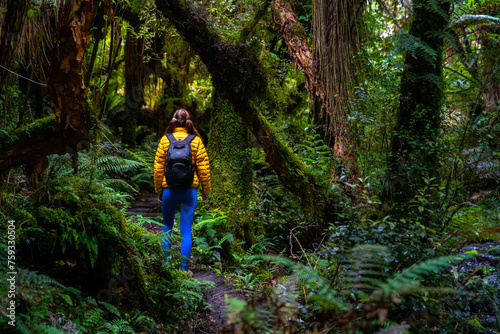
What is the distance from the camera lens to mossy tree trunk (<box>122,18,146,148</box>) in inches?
321

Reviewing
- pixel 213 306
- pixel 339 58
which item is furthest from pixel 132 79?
pixel 213 306

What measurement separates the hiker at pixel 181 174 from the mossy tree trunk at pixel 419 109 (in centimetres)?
236

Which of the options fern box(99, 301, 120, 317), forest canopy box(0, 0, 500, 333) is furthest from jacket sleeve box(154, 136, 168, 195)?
fern box(99, 301, 120, 317)

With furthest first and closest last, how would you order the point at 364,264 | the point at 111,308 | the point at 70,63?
the point at 70,63
the point at 111,308
the point at 364,264

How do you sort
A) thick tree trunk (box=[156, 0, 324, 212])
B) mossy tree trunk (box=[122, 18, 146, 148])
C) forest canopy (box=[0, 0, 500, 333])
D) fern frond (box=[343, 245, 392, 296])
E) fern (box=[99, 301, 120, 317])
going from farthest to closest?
1. mossy tree trunk (box=[122, 18, 146, 148])
2. thick tree trunk (box=[156, 0, 324, 212])
3. fern (box=[99, 301, 120, 317])
4. forest canopy (box=[0, 0, 500, 333])
5. fern frond (box=[343, 245, 392, 296])

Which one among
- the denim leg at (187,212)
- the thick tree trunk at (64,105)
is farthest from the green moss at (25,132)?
the denim leg at (187,212)

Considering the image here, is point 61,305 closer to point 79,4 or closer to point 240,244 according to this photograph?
point 79,4

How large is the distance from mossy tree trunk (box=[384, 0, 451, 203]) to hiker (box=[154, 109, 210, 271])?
7.76ft

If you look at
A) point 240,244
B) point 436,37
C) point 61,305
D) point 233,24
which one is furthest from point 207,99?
Result: point 61,305

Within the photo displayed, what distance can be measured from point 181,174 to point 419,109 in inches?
112

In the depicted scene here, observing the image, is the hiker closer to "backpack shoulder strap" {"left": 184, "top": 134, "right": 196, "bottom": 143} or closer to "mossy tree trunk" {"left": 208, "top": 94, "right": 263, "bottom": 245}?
"backpack shoulder strap" {"left": 184, "top": 134, "right": 196, "bottom": 143}

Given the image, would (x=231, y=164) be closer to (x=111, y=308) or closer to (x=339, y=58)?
(x=339, y=58)

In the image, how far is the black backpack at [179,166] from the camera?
428 centimetres

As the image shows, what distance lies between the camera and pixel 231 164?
6258mm
